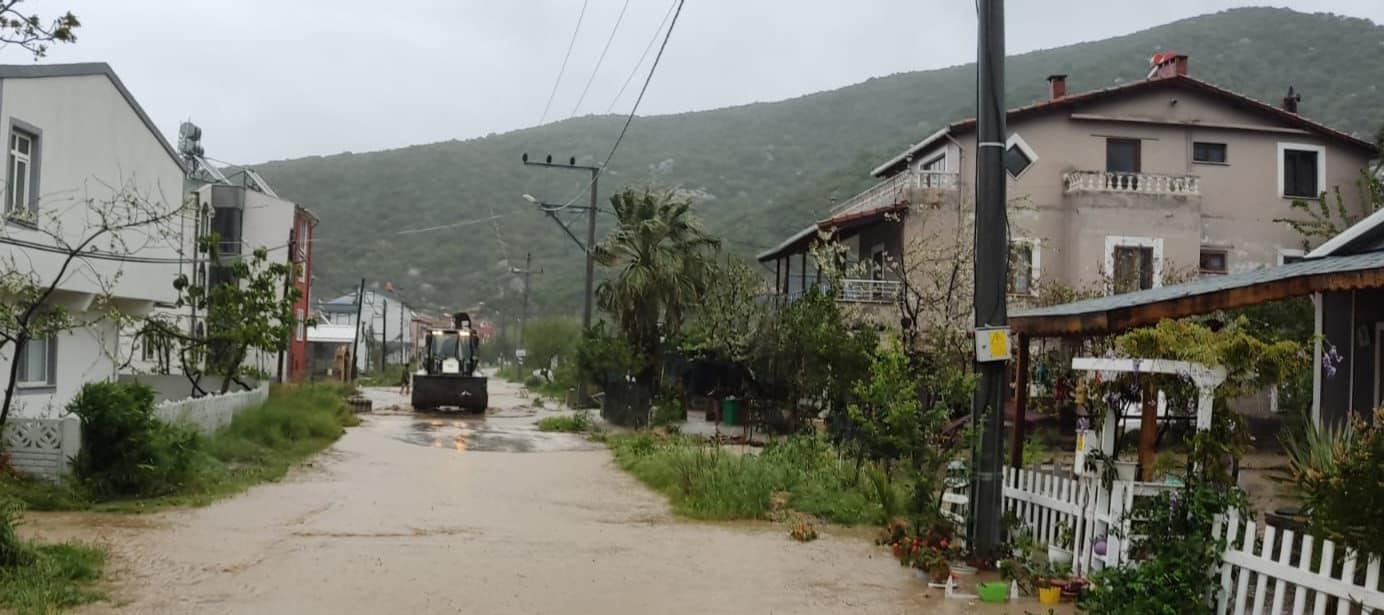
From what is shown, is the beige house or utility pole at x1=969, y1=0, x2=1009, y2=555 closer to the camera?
utility pole at x1=969, y1=0, x2=1009, y2=555

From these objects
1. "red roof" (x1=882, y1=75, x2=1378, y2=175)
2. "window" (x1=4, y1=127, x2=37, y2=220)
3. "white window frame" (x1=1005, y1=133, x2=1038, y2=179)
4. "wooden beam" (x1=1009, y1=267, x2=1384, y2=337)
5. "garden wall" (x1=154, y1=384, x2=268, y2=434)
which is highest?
"red roof" (x1=882, y1=75, x2=1378, y2=175)

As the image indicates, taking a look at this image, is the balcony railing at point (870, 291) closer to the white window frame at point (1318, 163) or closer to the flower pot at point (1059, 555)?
the white window frame at point (1318, 163)

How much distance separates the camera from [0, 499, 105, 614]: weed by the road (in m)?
7.63

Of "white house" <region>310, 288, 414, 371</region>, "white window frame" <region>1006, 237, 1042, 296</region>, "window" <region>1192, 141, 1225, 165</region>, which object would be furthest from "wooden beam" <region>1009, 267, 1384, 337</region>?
"white house" <region>310, 288, 414, 371</region>

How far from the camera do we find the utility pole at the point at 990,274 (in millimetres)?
9484

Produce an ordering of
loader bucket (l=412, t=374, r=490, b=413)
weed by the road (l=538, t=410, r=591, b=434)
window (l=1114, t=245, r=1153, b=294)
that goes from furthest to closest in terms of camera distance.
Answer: loader bucket (l=412, t=374, r=490, b=413) < weed by the road (l=538, t=410, r=591, b=434) < window (l=1114, t=245, r=1153, b=294)

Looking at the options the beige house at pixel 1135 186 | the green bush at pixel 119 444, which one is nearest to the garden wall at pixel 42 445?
the green bush at pixel 119 444

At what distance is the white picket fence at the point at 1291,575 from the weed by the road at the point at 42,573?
7.73m

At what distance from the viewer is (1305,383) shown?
19.6 meters

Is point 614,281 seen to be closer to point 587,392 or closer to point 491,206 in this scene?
point 587,392

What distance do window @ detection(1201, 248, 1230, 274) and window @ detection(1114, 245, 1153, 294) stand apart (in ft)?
7.10

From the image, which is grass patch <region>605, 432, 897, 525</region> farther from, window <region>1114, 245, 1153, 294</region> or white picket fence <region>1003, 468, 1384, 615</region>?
window <region>1114, 245, 1153, 294</region>

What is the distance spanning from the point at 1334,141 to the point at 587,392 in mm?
22917

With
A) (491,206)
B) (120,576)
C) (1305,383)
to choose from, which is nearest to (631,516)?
(120,576)
